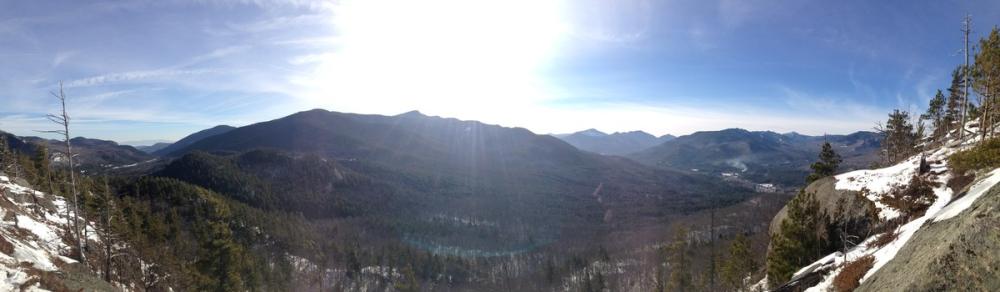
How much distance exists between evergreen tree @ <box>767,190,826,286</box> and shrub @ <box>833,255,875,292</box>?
A: 1303cm

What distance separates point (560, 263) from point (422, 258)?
6069 centimetres

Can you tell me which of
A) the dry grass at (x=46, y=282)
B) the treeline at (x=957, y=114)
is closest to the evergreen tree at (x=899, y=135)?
the treeline at (x=957, y=114)

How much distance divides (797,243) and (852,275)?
15149 mm

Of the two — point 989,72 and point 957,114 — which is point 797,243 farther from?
point 957,114

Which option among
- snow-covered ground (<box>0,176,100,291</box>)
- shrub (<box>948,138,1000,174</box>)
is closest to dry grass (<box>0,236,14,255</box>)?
snow-covered ground (<box>0,176,100,291</box>)

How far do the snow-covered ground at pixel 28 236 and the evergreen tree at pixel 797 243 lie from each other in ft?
169

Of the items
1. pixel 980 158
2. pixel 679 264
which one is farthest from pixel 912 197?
pixel 679 264

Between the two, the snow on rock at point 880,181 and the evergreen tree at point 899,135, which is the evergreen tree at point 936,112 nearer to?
the evergreen tree at point 899,135

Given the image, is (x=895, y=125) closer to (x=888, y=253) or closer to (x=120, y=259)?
(x=888, y=253)

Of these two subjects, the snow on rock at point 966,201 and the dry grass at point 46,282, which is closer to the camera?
the snow on rock at point 966,201

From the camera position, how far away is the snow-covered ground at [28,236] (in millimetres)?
24297

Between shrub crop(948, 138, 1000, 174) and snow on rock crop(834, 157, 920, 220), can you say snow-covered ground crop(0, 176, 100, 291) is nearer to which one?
shrub crop(948, 138, 1000, 174)

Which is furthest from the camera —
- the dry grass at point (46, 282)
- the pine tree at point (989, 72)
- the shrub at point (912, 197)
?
the pine tree at point (989, 72)

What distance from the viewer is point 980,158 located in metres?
23.2
